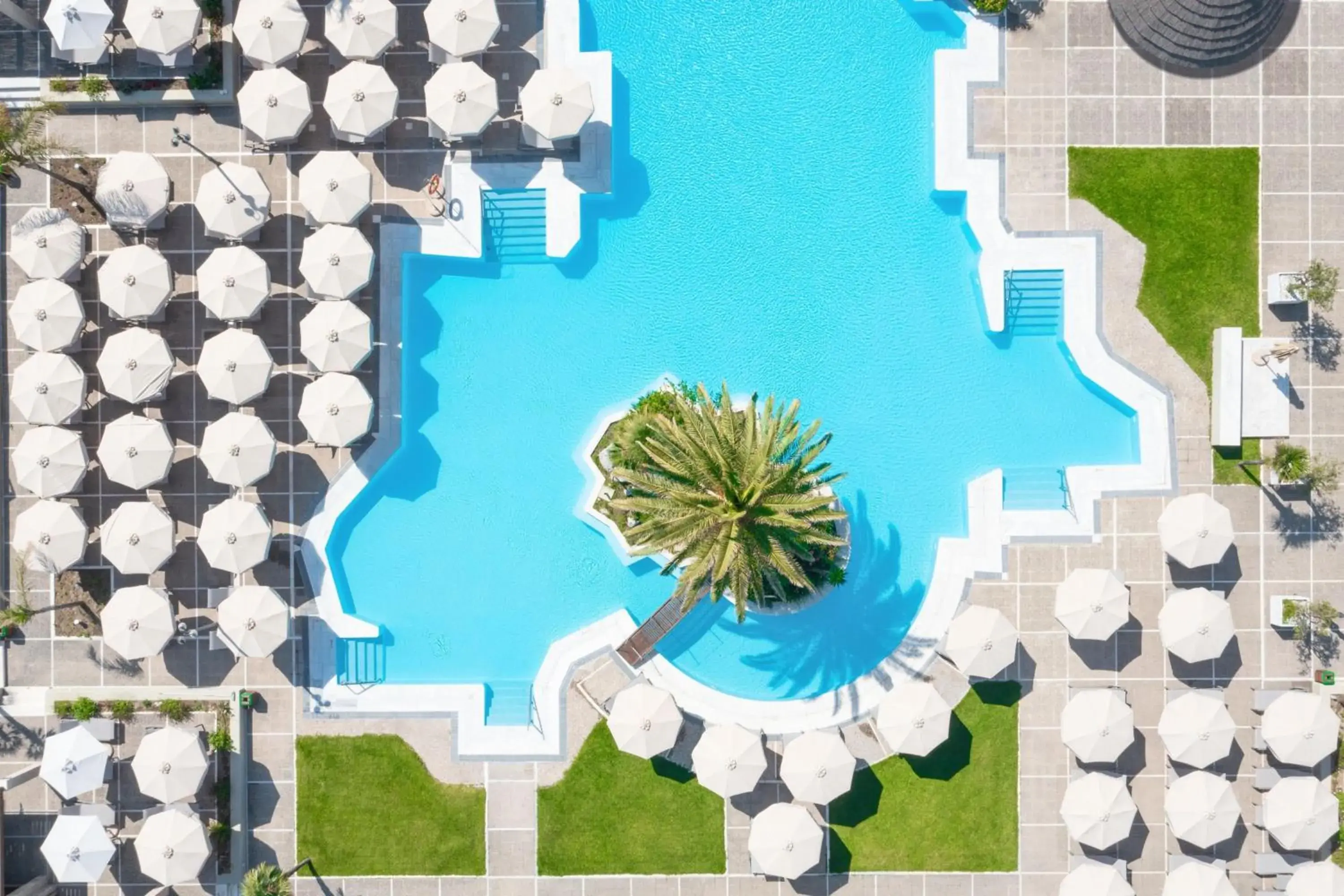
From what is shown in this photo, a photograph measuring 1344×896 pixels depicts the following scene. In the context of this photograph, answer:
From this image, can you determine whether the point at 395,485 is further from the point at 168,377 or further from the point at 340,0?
the point at 340,0

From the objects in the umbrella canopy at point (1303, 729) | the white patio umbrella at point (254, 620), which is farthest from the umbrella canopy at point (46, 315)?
the umbrella canopy at point (1303, 729)

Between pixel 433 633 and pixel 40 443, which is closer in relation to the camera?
pixel 40 443

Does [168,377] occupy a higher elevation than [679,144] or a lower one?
lower

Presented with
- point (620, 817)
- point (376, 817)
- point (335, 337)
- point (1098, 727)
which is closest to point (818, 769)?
point (620, 817)

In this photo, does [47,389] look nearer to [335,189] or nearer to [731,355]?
[335,189]

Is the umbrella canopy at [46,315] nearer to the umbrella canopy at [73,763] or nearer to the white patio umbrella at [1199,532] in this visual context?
the umbrella canopy at [73,763]

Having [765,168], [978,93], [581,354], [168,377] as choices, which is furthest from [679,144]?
[168,377]
